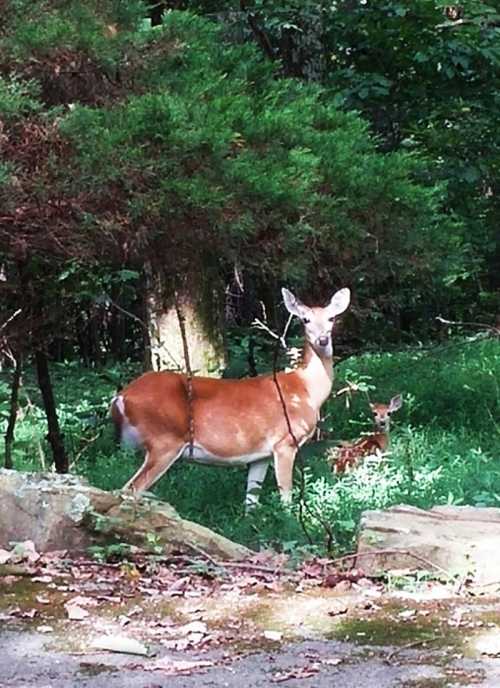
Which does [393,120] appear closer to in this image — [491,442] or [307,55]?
[307,55]

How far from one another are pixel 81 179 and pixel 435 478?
125 inches

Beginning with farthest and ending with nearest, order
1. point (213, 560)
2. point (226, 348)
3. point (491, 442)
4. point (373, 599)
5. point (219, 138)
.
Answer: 1. point (226, 348)
2. point (491, 442)
3. point (219, 138)
4. point (213, 560)
5. point (373, 599)

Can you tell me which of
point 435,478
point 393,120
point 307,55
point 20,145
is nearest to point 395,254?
point 435,478

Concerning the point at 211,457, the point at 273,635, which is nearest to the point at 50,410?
the point at 211,457

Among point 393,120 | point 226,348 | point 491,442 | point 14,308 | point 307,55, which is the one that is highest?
point 307,55

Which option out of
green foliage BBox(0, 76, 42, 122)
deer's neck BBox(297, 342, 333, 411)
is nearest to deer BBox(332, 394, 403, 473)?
deer's neck BBox(297, 342, 333, 411)

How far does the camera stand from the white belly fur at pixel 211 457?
23.6 ft

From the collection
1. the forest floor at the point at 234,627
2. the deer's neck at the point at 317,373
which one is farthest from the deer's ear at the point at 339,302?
the forest floor at the point at 234,627

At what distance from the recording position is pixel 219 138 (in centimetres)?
500

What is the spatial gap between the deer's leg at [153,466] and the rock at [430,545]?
8.06 ft

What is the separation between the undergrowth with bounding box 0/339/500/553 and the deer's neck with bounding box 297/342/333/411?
14.5 inches

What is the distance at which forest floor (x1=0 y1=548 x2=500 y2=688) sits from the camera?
309 cm

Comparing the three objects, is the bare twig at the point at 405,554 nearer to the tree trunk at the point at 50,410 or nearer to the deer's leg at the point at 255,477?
the deer's leg at the point at 255,477

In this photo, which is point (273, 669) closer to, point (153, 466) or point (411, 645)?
point (411, 645)
